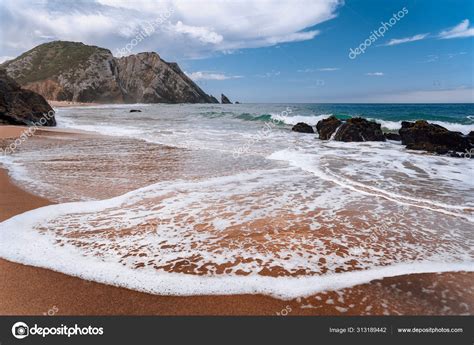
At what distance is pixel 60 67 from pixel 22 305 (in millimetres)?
99204

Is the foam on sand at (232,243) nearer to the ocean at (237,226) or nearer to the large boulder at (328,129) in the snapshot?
the ocean at (237,226)

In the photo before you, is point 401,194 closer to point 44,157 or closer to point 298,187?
point 298,187

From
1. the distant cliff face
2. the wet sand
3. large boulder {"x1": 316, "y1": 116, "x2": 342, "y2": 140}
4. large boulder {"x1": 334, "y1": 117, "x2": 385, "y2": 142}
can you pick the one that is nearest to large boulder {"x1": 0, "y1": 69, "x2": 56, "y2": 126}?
large boulder {"x1": 316, "y1": 116, "x2": 342, "y2": 140}

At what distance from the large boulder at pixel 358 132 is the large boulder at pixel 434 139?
185 cm

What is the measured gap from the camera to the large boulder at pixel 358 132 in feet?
51.4

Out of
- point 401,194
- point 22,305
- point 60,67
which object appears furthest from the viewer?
point 60,67

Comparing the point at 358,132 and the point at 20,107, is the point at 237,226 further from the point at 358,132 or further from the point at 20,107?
the point at 20,107

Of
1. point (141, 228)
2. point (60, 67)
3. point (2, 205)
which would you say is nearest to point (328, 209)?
point (141, 228)

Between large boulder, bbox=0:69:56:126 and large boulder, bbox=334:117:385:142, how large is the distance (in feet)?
55.5

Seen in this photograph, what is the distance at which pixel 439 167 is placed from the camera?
29.8 feet

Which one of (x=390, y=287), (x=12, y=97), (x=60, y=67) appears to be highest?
(x=60, y=67)

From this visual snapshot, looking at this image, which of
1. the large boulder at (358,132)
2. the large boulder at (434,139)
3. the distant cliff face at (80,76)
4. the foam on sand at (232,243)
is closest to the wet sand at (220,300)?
the foam on sand at (232,243)

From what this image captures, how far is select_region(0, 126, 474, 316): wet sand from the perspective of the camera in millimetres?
2461

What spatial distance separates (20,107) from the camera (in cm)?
1875
